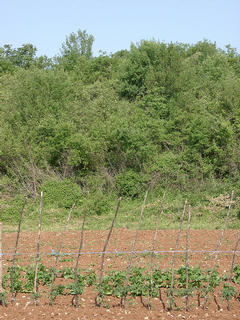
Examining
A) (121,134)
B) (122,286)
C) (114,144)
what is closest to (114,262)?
(122,286)

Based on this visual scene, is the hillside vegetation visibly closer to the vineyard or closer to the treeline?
the treeline

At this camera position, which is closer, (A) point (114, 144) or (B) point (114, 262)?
(B) point (114, 262)

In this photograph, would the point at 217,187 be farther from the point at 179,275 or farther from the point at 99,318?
the point at 99,318

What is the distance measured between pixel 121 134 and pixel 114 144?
2.72 feet

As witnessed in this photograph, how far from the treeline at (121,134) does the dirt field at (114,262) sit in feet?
19.6

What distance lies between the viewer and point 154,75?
2083 cm

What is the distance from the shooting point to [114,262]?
296 inches

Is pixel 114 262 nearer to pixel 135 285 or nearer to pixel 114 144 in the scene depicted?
pixel 135 285

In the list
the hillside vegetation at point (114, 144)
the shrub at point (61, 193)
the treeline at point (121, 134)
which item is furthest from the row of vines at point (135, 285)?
the treeline at point (121, 134)

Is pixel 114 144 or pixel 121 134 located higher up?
pixel 121 134

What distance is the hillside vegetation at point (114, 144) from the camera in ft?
52.4

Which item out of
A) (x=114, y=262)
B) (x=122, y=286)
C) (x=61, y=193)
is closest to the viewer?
(x=122, y=286)

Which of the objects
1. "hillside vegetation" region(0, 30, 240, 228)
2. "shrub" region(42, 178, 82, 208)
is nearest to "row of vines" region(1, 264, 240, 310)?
"hillside vegetation" region(0, 30, 240, 228)

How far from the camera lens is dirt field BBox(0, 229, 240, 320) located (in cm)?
554
